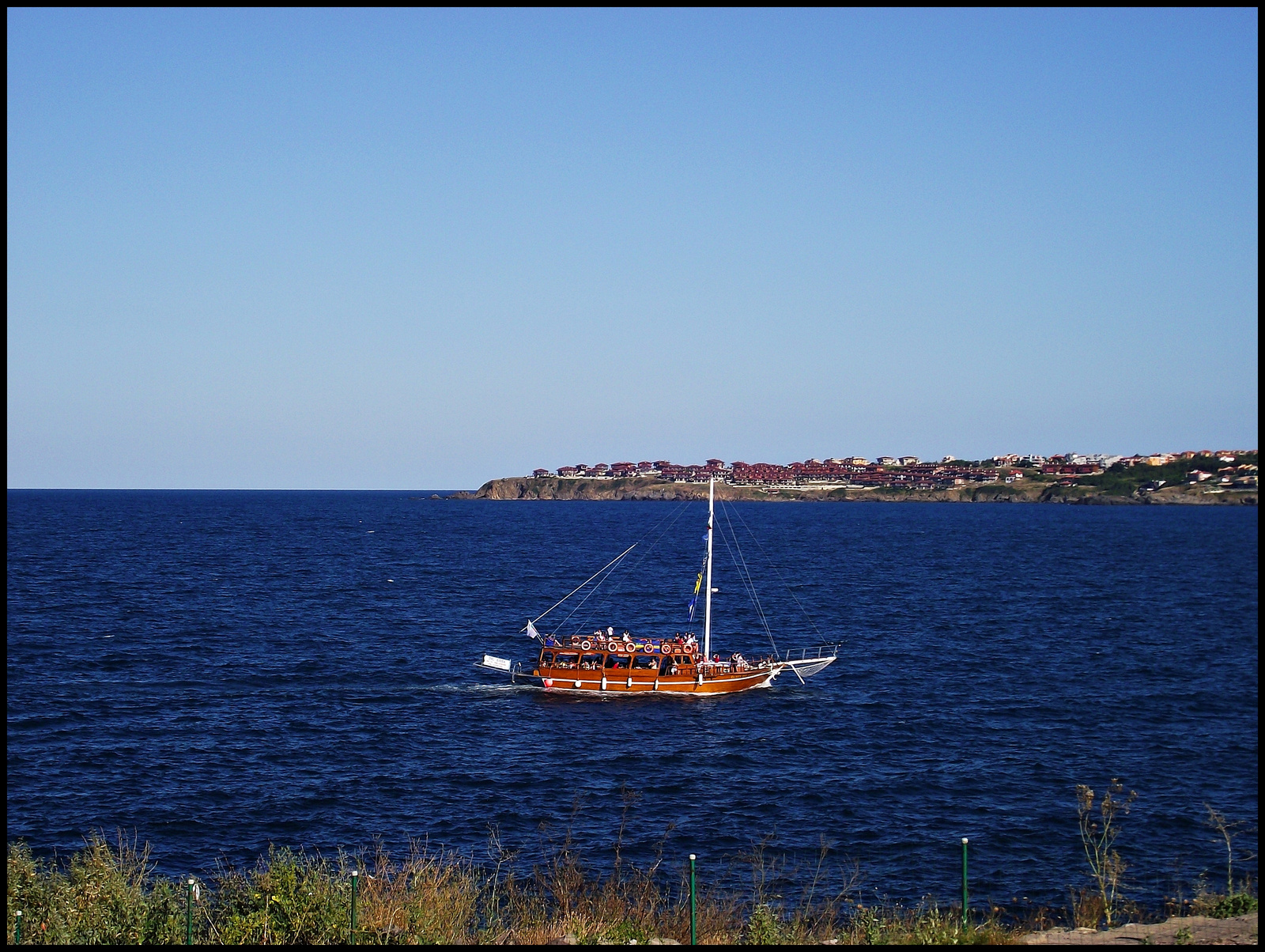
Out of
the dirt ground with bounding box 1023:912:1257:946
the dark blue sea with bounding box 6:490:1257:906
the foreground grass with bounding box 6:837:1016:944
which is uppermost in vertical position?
the dirt ground with bounding box 1023:912:1257:946

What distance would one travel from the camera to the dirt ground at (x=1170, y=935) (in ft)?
59.5

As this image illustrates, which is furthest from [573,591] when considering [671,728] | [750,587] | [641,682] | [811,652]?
[671,728]

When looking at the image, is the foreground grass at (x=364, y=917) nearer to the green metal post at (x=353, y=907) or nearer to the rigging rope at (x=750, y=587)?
the green metal post at (x=353, y=907)

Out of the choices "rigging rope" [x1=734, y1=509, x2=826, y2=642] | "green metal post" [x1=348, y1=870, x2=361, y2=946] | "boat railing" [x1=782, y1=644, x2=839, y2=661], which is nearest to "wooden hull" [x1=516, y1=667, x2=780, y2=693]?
"boat railing" [x1=782, y1=644, x2=839, y2=661]

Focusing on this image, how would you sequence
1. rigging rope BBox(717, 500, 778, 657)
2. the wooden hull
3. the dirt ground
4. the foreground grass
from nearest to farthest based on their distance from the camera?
the dirt ground → the foreground grass → the wooden hull → rigging rope BBox(717, 500, 778, 657)

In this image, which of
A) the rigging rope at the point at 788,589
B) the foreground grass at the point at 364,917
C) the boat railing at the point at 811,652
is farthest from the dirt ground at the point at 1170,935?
the rigging rope at the point at 788,589

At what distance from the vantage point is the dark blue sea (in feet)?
109

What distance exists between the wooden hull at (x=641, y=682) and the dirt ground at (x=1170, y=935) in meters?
34.1

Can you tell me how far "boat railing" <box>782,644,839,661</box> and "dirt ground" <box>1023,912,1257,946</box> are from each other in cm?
4085

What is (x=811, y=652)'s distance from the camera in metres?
64.3

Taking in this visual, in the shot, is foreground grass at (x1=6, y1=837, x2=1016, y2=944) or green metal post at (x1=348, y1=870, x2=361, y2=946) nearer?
green metal post at (x1=348, y1=870, x2=361, y2=946)

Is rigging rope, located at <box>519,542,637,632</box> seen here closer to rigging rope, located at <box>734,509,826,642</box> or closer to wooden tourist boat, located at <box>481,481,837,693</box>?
wooden tourist boat, located at <box>481,481,837,693</box>

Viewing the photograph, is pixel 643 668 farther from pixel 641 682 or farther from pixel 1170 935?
pixel 1170 935

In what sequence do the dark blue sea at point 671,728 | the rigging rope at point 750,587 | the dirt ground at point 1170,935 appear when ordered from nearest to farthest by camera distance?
the dirt ground at point 1170,935 → the dark blue sea at point 671,728 → the rigging rope at point 750,587
